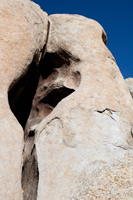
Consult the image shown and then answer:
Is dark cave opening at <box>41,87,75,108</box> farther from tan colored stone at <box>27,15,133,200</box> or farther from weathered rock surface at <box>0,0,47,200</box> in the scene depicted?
weathered rock surface at <box>0,0,47,200</box>

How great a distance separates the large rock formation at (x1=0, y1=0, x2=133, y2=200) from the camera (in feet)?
5.80

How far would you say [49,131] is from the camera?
A: 2.38m

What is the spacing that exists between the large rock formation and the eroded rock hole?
14mm

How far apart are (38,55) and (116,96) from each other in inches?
44.8

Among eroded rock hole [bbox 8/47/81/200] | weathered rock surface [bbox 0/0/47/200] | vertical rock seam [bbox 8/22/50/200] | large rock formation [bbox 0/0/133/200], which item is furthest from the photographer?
eroded rock hole [bbox 8/47/81/200]

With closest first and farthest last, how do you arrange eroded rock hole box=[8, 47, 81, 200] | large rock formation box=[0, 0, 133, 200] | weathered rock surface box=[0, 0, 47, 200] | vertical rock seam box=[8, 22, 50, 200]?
large rock formation box=[0, 0, 133, 200], weathered rock surface box=[0, 0, 47, 200], vertical rock seam box=[8, 22, 50, 200], eroded rock hole box=[8, 47, 81, 200]

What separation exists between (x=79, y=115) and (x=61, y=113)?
188mm

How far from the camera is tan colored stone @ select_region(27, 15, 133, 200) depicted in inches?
70.4

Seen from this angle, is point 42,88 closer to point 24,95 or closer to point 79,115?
point 24,95

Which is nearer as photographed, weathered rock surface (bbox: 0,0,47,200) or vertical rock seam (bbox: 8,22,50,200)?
weathered rock surface (bbox: 0,0,47,200)

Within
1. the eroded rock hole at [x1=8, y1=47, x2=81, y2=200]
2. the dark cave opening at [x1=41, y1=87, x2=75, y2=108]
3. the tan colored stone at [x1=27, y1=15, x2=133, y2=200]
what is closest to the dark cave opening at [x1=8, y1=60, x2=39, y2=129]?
the eroded rock hole at [x1=8, y1=47, x2=81, y2=200]

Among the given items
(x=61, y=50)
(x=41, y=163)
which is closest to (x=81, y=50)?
(x=61, y=50)

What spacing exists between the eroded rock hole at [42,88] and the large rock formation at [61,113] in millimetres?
14

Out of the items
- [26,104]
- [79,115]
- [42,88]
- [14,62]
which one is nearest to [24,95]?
[26,104]
